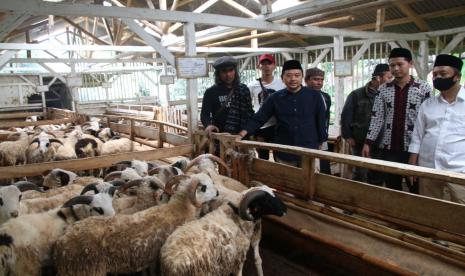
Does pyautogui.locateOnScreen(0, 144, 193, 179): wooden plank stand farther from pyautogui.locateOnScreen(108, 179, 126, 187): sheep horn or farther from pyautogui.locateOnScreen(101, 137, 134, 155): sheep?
pyautogui.locateOnScreen(101, 137, 134, 155): sheep

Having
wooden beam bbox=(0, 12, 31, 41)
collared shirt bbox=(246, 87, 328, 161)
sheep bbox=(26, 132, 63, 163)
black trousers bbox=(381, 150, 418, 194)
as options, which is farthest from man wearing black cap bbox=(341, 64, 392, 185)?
sheep bbox=(26, 132, 63, 163)

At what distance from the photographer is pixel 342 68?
6.98m

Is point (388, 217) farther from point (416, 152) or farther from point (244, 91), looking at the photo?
point (244, 91)

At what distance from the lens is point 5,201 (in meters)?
3.01

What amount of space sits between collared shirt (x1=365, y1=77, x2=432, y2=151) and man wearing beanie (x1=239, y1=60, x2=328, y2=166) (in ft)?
1.99

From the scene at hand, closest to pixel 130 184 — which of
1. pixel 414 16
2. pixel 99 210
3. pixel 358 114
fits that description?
pixel 99 210

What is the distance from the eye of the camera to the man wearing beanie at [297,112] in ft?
12.1

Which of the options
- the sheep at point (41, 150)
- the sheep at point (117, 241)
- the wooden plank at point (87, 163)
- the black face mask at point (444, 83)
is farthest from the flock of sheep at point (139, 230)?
the sheep at point (41, 150)

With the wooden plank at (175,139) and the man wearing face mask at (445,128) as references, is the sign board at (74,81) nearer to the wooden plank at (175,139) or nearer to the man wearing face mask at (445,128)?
the wooden plank at (175,139)

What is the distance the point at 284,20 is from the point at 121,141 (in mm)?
3849

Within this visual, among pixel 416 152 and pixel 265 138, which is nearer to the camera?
pixel 416 152

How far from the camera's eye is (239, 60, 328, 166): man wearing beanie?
3.69m

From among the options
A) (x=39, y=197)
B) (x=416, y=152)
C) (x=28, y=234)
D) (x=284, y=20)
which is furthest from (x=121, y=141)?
(x=416, y=152)

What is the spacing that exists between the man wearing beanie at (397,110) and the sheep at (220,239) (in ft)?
5.54
